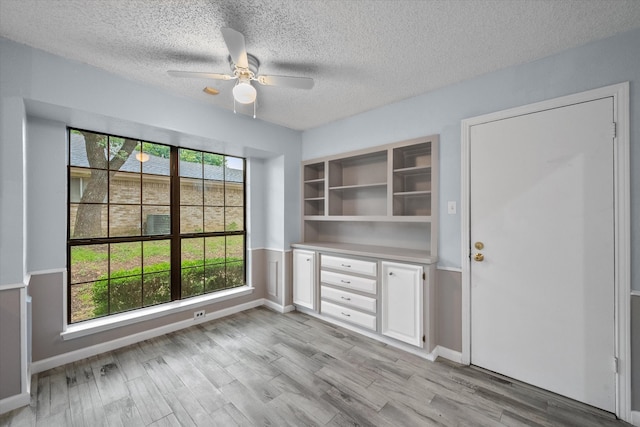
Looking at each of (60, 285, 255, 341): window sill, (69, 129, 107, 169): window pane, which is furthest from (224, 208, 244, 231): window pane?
(69, 129, 107, 169): window pane

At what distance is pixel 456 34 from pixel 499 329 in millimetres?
2275

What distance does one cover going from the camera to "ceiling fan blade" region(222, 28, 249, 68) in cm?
141

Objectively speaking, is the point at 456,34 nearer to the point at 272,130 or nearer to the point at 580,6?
the point at 580,6

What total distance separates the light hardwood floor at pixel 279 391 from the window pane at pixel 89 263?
0.76 metres

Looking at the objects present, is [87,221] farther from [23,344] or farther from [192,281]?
[192,281]

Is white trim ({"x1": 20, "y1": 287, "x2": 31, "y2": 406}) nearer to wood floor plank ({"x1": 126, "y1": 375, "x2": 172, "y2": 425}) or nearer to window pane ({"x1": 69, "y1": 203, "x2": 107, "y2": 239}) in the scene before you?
wood floor plank ({"x1": 126, "y1": 375, "x2": 172, "y2": 425})

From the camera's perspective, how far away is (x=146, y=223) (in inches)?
116

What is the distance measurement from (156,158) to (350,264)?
253 centimetres

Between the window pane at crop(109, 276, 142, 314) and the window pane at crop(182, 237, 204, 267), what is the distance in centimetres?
50

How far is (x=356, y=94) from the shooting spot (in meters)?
2.65

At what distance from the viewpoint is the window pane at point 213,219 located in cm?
342

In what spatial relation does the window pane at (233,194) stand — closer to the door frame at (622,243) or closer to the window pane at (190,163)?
the window pane at (190,163)

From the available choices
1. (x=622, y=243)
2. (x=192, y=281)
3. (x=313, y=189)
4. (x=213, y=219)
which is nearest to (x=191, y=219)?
(x=213, y=219)

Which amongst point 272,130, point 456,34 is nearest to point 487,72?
point 456,34
